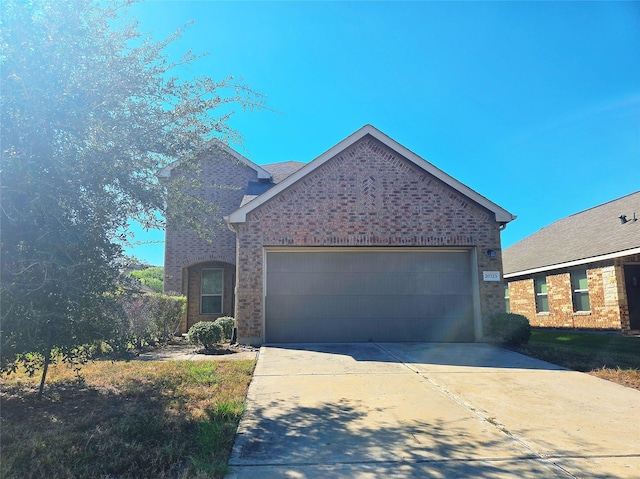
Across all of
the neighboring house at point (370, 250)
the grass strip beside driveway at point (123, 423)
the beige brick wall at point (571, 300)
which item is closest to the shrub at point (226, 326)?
the neighboring house at point (370, 250)

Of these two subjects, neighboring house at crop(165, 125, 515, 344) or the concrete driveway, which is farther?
neighboring house at crop(165, 125, 515, 344)

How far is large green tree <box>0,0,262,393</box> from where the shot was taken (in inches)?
179

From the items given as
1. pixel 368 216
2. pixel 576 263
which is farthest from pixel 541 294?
pixel 368 216

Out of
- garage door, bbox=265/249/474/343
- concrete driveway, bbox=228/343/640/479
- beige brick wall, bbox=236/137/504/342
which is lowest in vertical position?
concrete driveway, bbox=228/343/640/479

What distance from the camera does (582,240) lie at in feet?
52.4

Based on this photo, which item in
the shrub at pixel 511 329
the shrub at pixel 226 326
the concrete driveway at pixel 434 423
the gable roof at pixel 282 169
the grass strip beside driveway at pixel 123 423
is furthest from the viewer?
the gable roof at pixel 282 169

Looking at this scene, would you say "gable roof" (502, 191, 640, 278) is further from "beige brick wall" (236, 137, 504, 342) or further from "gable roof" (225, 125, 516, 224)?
"beige brick wall" (236, 137, 504, 342)

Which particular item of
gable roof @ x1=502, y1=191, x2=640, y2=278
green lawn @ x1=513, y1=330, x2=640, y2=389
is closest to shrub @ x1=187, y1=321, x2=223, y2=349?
green lawn @ x1=513, y1=330, x2=640, y2=389

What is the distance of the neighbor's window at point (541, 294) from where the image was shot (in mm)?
17141

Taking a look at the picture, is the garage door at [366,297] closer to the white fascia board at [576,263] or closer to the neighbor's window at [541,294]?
the white fascia board at [576,263]

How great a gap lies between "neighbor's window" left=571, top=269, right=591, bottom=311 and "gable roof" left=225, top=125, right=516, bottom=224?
602 cm

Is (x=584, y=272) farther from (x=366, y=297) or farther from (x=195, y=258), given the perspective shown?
(x=195, y=258)

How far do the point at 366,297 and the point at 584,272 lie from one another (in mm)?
8991

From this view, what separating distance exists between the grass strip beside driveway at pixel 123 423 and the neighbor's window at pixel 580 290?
13.1m
